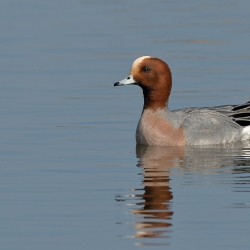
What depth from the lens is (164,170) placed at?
580 inches

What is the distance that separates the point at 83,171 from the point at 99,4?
48.2 feet

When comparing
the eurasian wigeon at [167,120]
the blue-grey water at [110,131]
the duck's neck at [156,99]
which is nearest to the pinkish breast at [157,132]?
the eurasian wigeon at [167,120]

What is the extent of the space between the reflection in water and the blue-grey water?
15mm

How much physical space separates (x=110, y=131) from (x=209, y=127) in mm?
1524

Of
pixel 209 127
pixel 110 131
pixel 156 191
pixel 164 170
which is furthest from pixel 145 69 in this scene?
pixel 156 191

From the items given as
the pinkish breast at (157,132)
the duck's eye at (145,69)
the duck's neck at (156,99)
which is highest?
the duck's eye at (145,69)

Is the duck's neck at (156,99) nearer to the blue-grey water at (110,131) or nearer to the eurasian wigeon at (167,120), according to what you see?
the eurasian wigeon at (167,120)

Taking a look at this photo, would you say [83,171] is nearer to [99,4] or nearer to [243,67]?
[243,67]

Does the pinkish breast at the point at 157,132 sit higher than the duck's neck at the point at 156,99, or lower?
lower

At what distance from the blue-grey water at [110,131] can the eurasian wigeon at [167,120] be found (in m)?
0.26

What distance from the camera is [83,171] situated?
1458cm

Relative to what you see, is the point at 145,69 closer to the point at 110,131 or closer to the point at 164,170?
the point at 110,131

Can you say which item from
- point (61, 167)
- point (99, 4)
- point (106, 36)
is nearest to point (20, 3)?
point (99, 4)

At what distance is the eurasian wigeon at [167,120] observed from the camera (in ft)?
54.6
